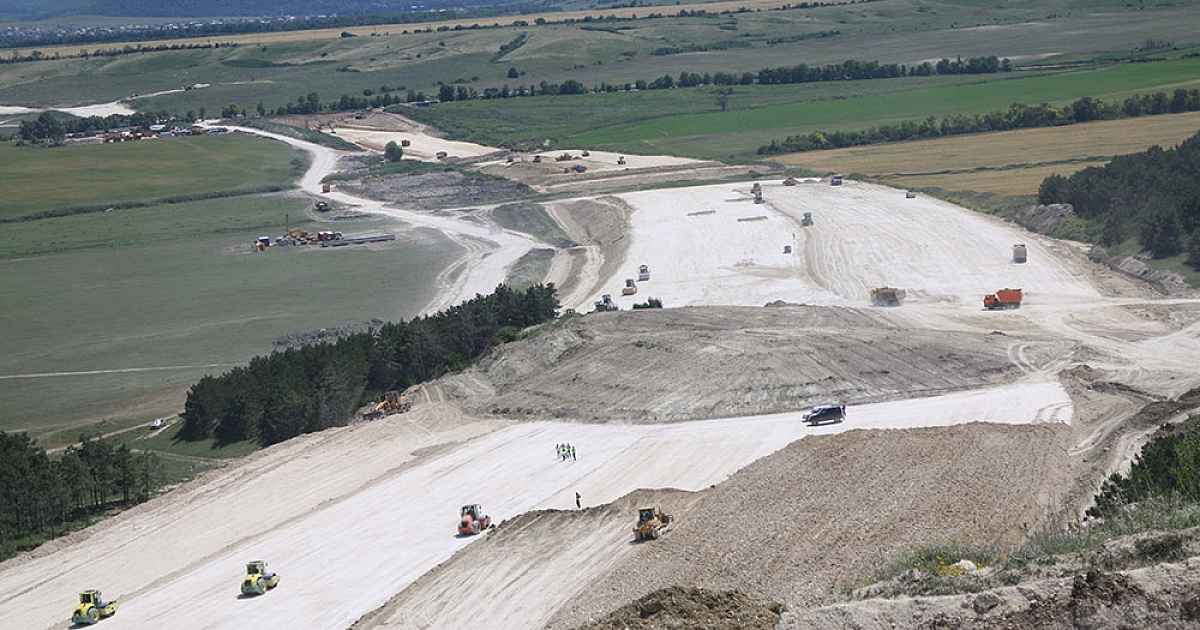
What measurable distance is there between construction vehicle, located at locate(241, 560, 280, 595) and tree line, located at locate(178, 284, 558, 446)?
17.5 metres

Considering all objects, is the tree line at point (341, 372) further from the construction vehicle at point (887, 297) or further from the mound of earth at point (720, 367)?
the construction vehicle at point (887, 297)

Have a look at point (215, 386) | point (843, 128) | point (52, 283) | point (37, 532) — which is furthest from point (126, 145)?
point (37, 532)

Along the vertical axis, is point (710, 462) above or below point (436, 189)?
above

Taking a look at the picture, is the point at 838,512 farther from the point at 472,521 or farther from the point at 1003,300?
the point at 1003,300

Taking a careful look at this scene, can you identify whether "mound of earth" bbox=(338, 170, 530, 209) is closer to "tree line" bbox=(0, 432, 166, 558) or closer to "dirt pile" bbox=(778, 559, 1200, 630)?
"tree line" bbox=(0, 432, 166, 558)

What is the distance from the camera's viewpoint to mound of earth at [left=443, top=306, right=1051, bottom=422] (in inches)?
1984

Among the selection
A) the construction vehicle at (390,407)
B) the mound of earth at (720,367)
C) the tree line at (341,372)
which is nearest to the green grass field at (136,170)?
the tree line at (341,372)

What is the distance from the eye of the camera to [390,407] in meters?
54.1

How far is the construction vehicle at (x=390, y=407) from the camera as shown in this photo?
53.8 meters

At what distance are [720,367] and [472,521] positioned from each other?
17284 millimetres

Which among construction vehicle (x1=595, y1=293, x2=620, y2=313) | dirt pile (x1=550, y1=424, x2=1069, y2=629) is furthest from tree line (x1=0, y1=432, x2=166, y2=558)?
construction vehicle (x1=595, y1=293, x2=620, y2=313)

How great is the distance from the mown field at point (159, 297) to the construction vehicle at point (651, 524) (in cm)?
3043

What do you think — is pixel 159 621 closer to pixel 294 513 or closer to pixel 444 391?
pixel 294 513

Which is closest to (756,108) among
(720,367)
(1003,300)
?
(1003,300)
